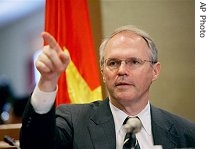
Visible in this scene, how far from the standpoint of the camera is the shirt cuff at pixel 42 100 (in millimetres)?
1055

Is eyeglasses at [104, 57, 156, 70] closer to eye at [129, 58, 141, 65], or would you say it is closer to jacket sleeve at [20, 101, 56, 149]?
eye at [129, 58, 141, 65]

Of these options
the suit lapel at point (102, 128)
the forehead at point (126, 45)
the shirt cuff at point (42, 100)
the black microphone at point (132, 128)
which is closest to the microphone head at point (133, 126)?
the black microphone at point (132, 128)

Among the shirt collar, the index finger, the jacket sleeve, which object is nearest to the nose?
the shirt collar

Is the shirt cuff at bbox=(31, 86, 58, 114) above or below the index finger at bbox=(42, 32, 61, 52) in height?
below

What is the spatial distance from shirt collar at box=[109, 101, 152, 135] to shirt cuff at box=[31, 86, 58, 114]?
1.50 feet

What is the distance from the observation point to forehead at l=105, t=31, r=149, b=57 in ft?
4.86

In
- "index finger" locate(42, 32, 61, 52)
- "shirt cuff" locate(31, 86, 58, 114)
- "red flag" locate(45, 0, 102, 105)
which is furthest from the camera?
"red flag" locate(45, 0, 102, 105)

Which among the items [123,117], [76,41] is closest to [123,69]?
[123,117]

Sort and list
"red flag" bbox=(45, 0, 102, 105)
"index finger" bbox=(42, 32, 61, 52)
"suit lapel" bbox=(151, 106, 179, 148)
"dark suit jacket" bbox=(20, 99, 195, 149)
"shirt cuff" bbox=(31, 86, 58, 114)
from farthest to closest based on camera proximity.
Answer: "red flag" bbox=(45, 0, 102, 105)
"suit lapel" bbox=(151, 106, 179, 148)
"dark suit jacket" bbox=(20, 99, 195, 149)
"shirt cuff" bbox=(31, 86, 58, 114)
"index finger" bbox=(42, 32, 61, 52)

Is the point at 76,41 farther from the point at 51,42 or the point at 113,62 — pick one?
the point at 51,42

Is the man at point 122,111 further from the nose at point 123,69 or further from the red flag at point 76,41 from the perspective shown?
the red flag at point 76,41

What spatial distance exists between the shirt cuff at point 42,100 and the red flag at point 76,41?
1.18 meters

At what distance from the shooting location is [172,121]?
1609 millimetres

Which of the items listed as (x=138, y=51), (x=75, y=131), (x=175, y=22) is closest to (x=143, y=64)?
(x=138, y=51)
